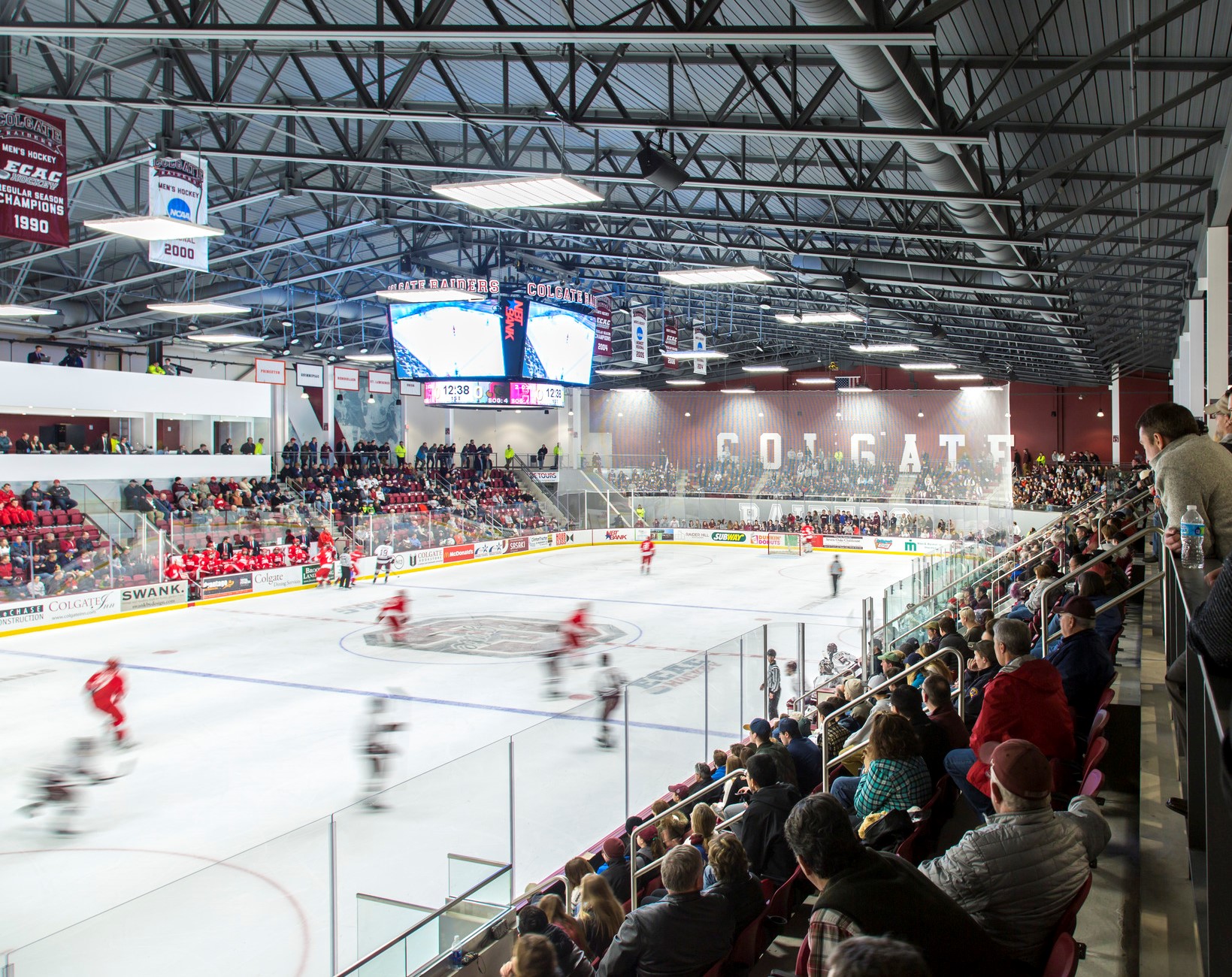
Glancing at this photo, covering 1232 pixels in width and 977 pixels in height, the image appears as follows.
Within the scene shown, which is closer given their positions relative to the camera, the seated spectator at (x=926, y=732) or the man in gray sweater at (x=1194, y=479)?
the man in gray sweater at (x=1194, y=479)

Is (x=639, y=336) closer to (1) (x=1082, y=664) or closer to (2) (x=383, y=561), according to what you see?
(2) (x=383, y=561)

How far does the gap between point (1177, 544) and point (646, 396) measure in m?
Answer: 42.8

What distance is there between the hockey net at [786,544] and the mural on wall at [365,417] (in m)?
18.2

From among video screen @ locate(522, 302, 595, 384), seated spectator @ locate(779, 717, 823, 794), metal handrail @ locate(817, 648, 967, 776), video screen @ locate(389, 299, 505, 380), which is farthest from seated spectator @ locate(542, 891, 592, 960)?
video screen @ locate(522, 302, 595, 384)

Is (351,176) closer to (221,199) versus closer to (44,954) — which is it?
(221,199)

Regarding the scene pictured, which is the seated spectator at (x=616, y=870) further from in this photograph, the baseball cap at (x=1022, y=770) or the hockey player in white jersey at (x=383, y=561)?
the hockey player in white jersey at (x=383, y=561)

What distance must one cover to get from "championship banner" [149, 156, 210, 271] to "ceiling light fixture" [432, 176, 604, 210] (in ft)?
11.3

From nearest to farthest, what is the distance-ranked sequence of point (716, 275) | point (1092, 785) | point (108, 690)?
point (1092, 785) < point (108, 690) < point (716, 275)

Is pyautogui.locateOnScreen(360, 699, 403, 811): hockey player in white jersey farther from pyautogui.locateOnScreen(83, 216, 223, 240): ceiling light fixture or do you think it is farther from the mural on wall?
the mural on wall

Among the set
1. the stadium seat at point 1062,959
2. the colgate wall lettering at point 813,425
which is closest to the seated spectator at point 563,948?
the stadium seat at point 1062,959

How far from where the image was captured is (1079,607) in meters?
5.19

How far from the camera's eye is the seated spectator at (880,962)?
1652 mm

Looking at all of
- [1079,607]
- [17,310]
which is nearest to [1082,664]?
[1079,607]

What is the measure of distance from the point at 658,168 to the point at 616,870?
939 centimetres
